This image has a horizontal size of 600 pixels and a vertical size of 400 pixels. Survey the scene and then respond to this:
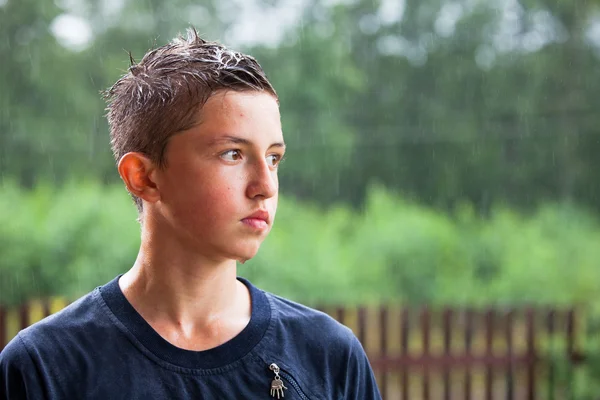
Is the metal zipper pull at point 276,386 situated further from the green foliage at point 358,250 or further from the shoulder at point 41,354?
the green foliage at point 358,250

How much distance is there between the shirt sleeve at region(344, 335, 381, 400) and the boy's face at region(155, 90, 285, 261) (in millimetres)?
281

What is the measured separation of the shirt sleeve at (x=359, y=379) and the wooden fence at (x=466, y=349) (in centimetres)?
316

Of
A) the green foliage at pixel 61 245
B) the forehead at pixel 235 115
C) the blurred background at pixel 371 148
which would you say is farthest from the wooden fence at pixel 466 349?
the forehead at pixel 235 115

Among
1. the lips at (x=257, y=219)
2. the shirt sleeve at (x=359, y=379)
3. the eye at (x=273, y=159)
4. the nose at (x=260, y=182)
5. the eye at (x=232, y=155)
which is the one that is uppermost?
the eye at (x=232, y=155)

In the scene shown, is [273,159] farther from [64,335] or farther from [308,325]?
[64,335]

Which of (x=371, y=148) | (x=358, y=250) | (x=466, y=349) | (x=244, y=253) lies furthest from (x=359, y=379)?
(x=371, y=148)

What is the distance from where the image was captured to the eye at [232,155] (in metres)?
1.12

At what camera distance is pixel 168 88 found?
1.15 m

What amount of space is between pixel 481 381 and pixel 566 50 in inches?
161

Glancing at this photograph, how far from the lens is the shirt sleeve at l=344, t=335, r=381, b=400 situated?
124 centimetres

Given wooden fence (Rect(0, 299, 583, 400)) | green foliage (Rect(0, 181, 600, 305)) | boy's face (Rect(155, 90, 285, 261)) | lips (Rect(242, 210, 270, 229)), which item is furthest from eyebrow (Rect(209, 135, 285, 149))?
green foliage (Rect(0, 181, 600, 305))

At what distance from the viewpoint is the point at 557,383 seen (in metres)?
5.17

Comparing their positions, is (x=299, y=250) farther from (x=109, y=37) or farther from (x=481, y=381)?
(x=109, y=37)

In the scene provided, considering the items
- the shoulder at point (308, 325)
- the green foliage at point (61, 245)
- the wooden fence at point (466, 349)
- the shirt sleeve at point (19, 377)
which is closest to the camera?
the shirt sleeve at point (19, 377)
